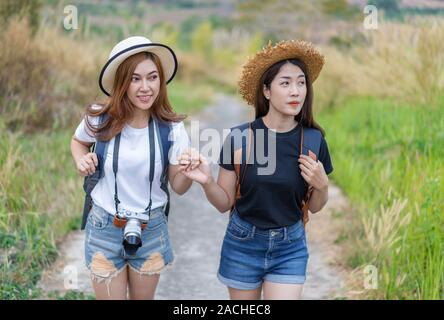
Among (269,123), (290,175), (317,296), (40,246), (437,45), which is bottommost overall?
(317,296)

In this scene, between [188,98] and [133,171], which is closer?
[133,171]

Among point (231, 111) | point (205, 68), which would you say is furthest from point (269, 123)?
point (205, 68)

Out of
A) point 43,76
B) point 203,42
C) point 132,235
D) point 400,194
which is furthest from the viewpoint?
point 203,42

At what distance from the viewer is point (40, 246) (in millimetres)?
4926

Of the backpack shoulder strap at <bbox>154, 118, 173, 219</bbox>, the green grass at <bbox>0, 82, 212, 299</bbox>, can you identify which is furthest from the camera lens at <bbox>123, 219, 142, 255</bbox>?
the green grass at <bbox>0, 82, 212, 299</bbox>

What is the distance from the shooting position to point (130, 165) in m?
2.94

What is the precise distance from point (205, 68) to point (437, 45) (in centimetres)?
2019

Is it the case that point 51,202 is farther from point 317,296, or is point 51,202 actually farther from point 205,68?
point 205,68

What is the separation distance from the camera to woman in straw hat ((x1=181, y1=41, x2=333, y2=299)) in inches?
119

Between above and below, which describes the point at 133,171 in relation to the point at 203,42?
below

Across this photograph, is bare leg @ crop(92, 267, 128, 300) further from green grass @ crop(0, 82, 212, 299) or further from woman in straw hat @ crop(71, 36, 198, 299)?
green grass @ crop(0, 82, 212, 299)

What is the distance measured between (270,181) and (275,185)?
0.09 ft

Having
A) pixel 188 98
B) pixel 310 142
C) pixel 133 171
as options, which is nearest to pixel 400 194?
pixel 310 142

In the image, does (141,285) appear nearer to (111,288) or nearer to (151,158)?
(111,288)
